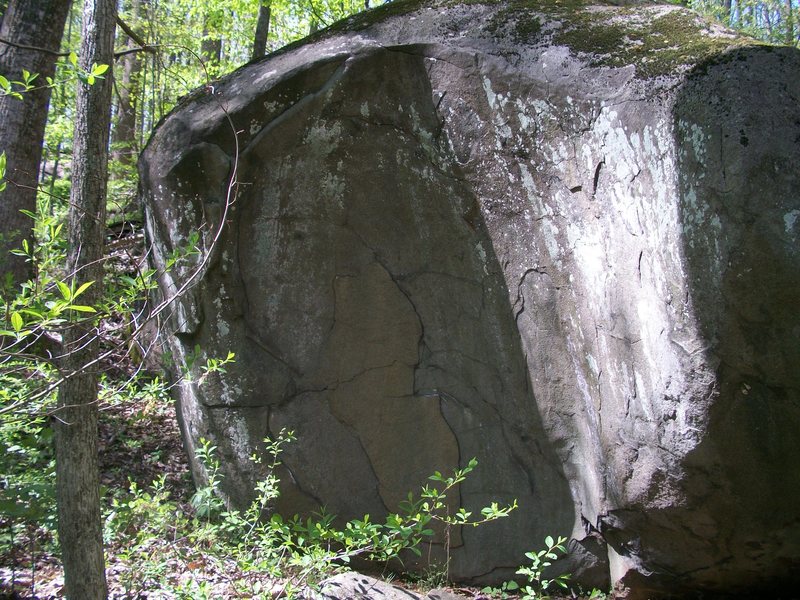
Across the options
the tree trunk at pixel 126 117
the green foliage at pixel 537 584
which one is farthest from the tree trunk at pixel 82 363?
the tree trunk at pixel 126 117

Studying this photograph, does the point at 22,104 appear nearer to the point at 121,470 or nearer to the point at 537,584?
the point at 121,470

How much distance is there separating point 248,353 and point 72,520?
4.09ft

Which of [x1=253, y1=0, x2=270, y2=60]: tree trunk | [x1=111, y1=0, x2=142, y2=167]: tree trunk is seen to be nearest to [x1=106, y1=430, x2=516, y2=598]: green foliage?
[x1=111, y1=0, x2=142, y2=167]: tree trunk

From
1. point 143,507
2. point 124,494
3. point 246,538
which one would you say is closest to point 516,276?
point 246,538

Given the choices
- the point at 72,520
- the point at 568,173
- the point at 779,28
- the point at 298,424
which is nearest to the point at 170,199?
the point at 298,424

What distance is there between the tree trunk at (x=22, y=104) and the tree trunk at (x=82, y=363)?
2.78m

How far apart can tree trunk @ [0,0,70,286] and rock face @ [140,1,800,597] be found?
221 centimetres

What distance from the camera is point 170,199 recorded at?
3.59 meters

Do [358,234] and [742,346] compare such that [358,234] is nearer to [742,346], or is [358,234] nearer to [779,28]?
[742,346]

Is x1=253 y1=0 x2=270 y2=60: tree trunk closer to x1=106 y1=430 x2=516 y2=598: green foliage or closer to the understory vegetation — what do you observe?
the understory vegetation

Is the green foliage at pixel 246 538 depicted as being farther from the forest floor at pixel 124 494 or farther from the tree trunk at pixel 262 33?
the tree trunk at pixel 262 33

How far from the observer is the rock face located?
271 cm

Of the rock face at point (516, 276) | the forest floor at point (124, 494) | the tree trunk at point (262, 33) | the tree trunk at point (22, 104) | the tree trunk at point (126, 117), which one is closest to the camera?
the rock face at point (516, 276)

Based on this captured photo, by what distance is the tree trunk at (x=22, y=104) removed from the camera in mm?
5219
